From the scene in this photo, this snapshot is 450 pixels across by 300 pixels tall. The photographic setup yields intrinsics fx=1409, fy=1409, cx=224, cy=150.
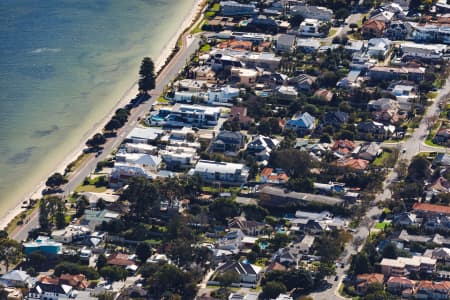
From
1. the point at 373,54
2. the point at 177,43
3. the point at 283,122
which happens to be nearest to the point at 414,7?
the point at 373,54

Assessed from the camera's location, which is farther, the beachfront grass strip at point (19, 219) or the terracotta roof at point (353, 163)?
the terracotta roof at point (353, 163)

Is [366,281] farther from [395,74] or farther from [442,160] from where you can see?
[395,74]

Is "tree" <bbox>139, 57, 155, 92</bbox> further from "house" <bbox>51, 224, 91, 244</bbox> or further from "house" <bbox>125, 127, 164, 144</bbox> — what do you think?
"house" <bbox>51, 224, 91, 244</bbox>

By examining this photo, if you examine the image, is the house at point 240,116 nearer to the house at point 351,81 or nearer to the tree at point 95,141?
the house at point 351,81

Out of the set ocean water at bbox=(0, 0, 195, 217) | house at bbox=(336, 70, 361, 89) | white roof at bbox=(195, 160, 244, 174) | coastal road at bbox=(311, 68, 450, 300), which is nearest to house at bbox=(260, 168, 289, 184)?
white roof at bbox=(195, 160, 244, 174)

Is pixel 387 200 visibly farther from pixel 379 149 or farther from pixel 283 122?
pixel 283 122

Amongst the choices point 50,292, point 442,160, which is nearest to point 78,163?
point 50,292

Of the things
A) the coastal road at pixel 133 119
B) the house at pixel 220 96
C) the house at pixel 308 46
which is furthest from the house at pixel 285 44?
the house at pixel 220 96

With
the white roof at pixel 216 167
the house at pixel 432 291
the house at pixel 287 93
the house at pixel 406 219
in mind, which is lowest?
the house at pixel 432 291
